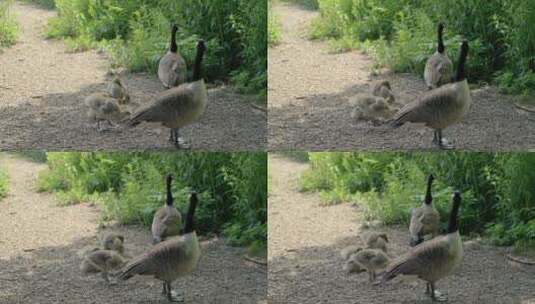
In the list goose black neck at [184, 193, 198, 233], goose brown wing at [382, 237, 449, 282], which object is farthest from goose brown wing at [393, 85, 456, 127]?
goose black neck at [184, 193, 198, 233]

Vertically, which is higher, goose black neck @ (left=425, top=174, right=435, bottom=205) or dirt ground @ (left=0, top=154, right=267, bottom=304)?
goose black neck @ (left=425, top=174, right=435, bottom=205)

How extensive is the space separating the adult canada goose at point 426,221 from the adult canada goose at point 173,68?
1.30 meters

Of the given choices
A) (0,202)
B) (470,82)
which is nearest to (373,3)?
(470,82)

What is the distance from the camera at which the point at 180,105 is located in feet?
16.7

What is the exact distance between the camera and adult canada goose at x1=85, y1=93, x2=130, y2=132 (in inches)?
213

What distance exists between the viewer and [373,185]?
19.3 ft

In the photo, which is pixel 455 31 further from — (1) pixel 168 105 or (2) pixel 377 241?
(1) pixel 168 105

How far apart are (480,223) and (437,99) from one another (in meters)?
1.00

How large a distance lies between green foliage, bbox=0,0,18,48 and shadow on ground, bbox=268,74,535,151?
1.42 m

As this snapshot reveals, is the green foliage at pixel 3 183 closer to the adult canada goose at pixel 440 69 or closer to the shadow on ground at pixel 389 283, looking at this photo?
the shadow on ground at pixel 389 283

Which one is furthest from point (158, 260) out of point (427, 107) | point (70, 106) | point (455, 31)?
point (455, 31)

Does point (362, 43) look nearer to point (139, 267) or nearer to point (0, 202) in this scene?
point (139, 267)

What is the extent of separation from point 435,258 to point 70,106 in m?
2.00

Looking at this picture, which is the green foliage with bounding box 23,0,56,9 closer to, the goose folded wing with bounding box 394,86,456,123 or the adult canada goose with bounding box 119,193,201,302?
the adult canada goose with bounding box 119,193,201,302
